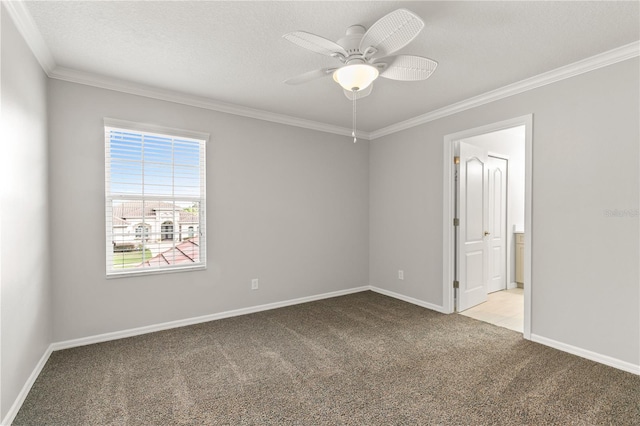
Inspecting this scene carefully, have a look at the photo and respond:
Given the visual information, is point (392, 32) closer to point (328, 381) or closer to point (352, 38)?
point (352, 38)

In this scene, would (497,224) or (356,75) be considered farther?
(497,224)

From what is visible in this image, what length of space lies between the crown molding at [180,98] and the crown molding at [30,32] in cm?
17

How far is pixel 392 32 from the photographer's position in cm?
174

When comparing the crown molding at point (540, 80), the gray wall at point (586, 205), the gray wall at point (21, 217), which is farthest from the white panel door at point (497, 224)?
the gray wall at point (21, 217)

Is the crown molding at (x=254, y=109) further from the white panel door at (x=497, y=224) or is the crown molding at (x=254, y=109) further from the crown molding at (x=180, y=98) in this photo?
the white panel door at (x=497, y=224)

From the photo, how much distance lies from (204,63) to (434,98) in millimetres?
2382

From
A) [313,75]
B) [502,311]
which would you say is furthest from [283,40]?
[502,311]

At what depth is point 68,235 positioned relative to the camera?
291 cm

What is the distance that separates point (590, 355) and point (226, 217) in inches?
147

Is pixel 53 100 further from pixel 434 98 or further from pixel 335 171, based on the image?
pixel 434 98

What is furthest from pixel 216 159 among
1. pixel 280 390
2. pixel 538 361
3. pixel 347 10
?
pixel 538 361

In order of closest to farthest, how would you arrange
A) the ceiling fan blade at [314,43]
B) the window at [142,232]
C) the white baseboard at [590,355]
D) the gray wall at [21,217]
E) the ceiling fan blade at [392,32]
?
the ceiling fan blade at [392,32]
the ceiling fan blade at [314,43]
the gray wall at [21,217]
the white baseboard at [590,355]
the window at [142,232]

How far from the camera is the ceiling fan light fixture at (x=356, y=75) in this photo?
6.61 feet

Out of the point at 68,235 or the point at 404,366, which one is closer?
the point at 404,366
